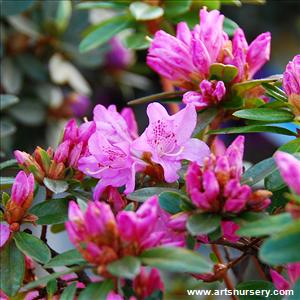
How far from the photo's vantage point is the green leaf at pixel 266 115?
0.85 m

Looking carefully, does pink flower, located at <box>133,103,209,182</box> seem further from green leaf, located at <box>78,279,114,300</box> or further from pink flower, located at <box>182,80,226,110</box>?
green leaf, located at <box>78,279,114,300</box>

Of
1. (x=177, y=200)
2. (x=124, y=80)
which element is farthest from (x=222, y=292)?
(x=124, y=80)

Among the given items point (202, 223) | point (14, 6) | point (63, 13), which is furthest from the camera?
point (63, 13)

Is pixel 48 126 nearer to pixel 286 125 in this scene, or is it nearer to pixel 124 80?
pixel 124 80

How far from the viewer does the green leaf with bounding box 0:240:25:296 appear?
30.9 inches

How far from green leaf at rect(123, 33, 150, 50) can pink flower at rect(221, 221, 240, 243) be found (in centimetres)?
53

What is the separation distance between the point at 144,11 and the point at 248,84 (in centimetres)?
39

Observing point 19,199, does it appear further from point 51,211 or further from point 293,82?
point 293,82

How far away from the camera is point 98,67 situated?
7.01 ft

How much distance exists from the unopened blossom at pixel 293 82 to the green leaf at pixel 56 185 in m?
0.31

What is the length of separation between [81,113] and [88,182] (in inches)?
40.2

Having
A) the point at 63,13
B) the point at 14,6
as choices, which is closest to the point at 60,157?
the point at 14,6

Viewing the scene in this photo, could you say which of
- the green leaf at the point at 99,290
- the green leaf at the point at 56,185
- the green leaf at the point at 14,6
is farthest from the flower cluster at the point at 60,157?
the green leaf at the point at 14,6

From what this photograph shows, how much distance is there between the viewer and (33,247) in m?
0.82
